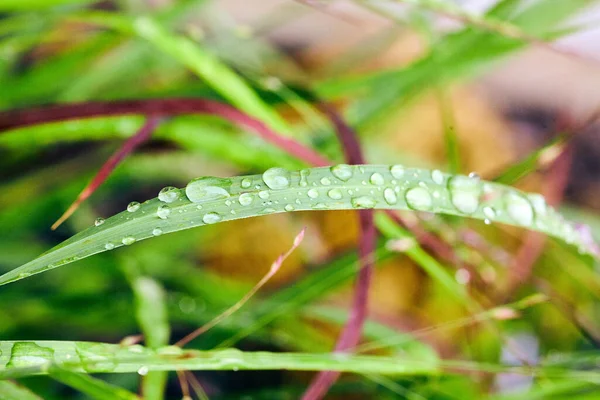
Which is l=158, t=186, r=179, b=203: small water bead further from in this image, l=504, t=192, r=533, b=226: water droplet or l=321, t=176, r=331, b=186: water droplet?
l=504, t=192, r=533, b=226: water droplet

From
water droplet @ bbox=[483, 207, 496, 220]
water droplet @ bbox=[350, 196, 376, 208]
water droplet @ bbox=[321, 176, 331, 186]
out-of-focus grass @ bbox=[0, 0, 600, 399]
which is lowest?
water droplet @ bbox=[483, 207, 496, 220]

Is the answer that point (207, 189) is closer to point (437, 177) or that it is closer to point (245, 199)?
point (245, 199)

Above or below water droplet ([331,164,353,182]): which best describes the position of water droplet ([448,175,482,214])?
below

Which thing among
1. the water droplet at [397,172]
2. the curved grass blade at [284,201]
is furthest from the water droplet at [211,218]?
A: the water droplet at [397,172]

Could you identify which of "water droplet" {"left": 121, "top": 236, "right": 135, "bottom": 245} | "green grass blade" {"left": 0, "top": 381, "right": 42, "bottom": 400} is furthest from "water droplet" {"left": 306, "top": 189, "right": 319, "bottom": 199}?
"green grass blade" {"left": 0, "top": 381, "right": 42, "bottom": 400}

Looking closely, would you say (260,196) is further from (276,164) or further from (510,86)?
(510,86)

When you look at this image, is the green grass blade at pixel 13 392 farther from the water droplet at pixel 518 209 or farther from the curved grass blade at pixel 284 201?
the water droplet at pixel 518 209

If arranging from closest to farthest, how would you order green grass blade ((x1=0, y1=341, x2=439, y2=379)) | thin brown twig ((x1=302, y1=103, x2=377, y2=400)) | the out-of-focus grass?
green grass blade ((x1=0, y1=341, x2=439, y2=379))
thin brown twig ((x1=302, y1=103, x2=377, y2=400))
the out-of-focus grass

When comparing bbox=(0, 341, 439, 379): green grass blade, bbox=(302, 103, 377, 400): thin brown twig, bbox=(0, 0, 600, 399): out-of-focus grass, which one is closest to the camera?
bbox=(0, 341, 439, 379): green grass blade

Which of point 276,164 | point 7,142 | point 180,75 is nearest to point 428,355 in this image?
point 276,164
